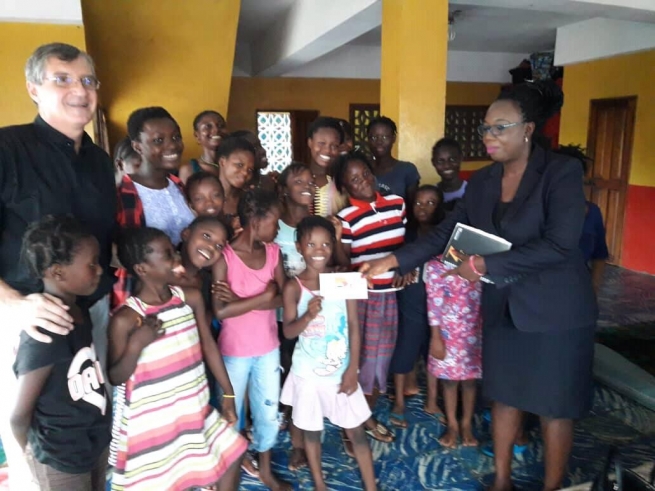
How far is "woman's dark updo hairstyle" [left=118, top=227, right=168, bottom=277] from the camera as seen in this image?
184cm

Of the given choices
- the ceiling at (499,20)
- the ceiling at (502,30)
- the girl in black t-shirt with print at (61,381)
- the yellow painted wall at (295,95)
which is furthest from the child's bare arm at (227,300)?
the yellow painted wall at (295,95)

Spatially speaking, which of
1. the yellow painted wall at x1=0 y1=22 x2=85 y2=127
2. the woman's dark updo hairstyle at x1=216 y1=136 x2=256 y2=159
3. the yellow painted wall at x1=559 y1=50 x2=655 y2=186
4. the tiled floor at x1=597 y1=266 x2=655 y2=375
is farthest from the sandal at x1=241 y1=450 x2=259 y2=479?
the yellow painted wall at x1=559 y1=50 x2=655 y2=186

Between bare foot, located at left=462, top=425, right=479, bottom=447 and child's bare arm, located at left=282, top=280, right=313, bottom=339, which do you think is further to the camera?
bare foot, located at left=462, top=425, right=479, bottom=447

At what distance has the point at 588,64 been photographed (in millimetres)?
7148

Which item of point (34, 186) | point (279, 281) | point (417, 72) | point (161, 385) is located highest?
point (417, 72)

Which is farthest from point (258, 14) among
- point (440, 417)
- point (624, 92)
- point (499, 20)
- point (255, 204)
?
point (440, 417)

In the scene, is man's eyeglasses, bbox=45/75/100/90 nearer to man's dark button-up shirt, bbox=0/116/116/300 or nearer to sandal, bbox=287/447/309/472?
man's dark button-up shirt, bbox=0/116/116/300

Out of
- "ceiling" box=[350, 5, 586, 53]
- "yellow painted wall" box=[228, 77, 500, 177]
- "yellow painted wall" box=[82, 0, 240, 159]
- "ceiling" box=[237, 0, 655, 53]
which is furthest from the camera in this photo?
"yellow painted wall" box=[228, 77, 500, 177]

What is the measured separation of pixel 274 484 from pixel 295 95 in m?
8.57

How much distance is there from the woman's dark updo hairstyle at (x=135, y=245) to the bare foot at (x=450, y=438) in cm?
194

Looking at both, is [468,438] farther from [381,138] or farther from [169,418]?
[381,138]

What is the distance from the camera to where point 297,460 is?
2598mm

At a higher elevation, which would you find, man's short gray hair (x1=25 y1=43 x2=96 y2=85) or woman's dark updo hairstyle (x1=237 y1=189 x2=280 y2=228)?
man's short gray hair (x1=25 y1=43 x2=96 y2=85)

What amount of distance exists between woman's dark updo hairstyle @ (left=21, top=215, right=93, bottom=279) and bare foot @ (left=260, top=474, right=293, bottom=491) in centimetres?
148
